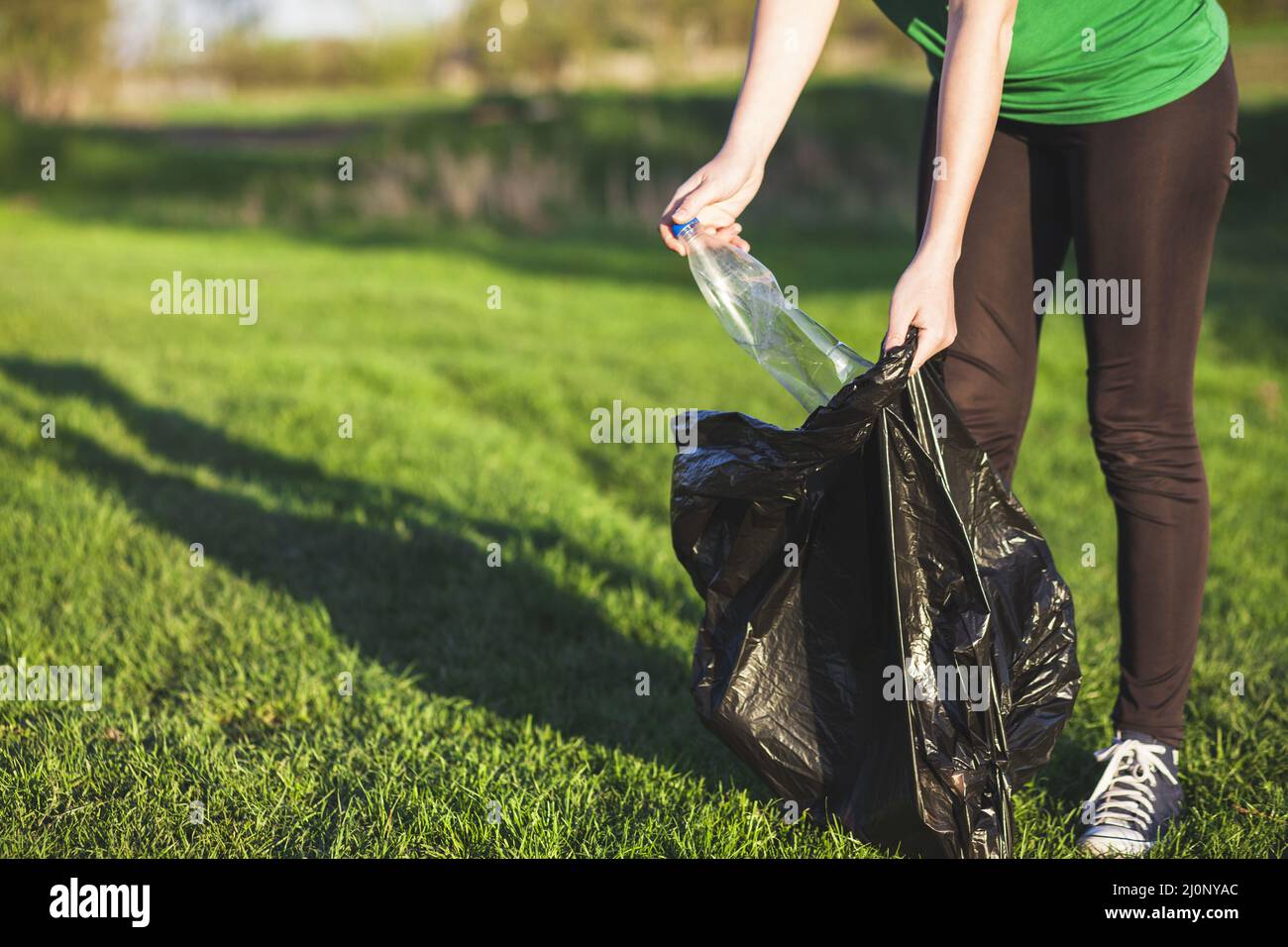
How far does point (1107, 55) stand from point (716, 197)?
78 centimetres

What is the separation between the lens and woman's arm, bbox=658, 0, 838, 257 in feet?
7.55

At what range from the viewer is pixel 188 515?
13.8 ft

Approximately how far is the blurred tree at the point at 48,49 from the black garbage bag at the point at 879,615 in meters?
31.6

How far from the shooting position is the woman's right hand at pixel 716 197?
2299mm

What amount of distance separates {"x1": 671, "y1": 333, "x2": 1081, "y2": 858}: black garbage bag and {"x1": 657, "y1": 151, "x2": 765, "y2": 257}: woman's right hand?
0.38m

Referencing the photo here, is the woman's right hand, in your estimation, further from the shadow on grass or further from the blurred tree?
the blurred tree

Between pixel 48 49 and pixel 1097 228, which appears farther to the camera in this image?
pixel 48 49

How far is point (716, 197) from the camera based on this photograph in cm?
231
